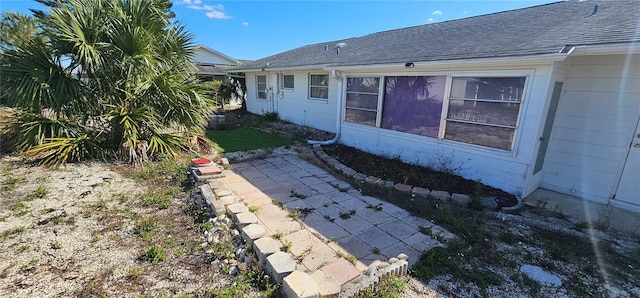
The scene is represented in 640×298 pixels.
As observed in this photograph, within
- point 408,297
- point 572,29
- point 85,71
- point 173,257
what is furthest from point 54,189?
point 572,29

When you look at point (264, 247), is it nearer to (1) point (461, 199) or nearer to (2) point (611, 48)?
(1) point (461, 199)

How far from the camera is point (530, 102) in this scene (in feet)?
13.6

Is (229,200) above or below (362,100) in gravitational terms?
below

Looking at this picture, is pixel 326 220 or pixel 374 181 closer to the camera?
pixel 326 220

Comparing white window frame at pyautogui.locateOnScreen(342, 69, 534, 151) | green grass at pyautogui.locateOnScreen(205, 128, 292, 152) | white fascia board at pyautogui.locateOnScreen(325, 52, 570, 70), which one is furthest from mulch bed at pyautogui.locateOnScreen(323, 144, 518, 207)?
green grass at pyautogui.locateOnScreen(205, 128, 292, 152)

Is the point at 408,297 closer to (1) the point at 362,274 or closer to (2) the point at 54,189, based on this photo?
(1) the point at 362,274

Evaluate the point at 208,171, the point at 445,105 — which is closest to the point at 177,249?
the point at 208,171

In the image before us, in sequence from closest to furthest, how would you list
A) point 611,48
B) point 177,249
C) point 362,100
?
point 177,249
point 611,48
point 362,100

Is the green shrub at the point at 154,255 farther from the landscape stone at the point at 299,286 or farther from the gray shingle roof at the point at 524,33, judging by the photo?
the gray shingle roof at the point at 524,33

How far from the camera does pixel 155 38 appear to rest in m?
5.79

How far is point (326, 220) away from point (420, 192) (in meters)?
1.88

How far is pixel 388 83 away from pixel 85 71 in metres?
6.38

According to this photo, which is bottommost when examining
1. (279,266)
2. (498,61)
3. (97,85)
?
(279,266)

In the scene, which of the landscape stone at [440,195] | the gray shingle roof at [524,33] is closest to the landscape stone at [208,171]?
the landscape stone at [440,195]
